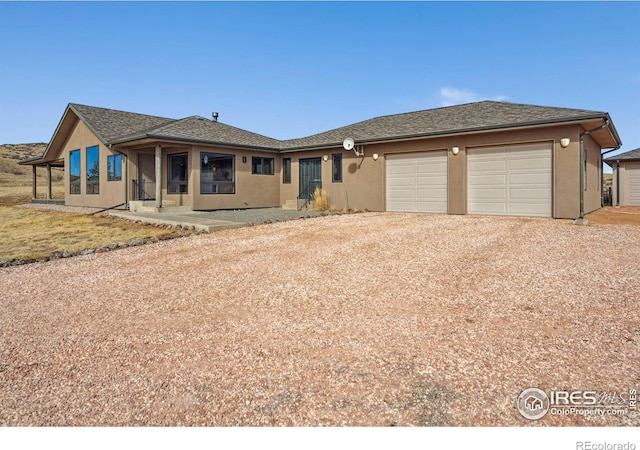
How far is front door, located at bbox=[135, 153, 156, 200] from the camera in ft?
52.3

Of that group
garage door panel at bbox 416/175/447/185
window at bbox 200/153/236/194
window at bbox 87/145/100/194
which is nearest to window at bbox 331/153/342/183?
garage door panel at bbox 416/175/447/185

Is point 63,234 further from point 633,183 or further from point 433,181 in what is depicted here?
point 633,183

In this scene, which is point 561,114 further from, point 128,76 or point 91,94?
point 91,94

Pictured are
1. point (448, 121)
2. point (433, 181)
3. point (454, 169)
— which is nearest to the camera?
point (454, 169)

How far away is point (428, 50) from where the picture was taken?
13.2 metres

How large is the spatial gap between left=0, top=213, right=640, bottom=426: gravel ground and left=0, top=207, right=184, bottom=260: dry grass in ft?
5.95

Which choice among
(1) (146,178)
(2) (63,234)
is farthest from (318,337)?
(1) (146,178)

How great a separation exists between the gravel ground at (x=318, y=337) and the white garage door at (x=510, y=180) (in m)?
4.97

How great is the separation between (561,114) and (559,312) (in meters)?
9.49

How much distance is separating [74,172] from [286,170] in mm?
11275

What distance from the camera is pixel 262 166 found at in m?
17.1

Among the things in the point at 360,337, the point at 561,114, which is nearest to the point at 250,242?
the point at 360,337

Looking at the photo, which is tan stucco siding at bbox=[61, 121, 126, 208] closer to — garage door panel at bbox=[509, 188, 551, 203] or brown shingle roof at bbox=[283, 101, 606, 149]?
brown shingle roof at bbox=[283, 101, 606, 149]

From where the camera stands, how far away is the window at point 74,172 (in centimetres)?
1862
